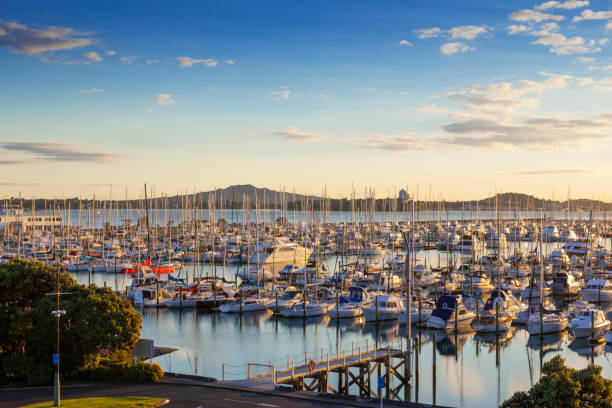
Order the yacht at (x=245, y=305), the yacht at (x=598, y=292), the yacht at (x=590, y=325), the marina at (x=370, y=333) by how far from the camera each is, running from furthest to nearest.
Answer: the yacht at (x=598, y=292) < the yacht at (x=245, y=305) < the yacht at (x=590, y=325) < the marina at (x=370, y=333)

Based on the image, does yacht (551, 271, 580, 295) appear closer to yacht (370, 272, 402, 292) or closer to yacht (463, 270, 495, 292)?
yacht (463, 270, 495, 292)

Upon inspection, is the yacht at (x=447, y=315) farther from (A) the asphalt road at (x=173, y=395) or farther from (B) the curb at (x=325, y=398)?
(A) the asphalt road at (x=173, y=395)

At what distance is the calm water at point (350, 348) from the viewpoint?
1865 inches

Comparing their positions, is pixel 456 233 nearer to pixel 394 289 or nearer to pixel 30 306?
pixel 394 289

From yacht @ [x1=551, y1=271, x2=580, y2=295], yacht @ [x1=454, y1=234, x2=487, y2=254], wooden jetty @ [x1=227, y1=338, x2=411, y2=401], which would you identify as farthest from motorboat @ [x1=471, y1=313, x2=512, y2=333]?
yacht @ [x1=454, y1=234, x2=487, y2=254]

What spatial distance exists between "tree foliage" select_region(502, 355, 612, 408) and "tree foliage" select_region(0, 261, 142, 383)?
23.3 metres

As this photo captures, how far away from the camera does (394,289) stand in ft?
280

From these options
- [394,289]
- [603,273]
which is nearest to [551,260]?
[603,273]

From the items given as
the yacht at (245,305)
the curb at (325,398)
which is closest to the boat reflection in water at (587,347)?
the curb at (325,398)

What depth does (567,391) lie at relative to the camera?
2447cm

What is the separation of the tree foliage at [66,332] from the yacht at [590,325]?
40.7m

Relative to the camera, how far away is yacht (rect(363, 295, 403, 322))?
65688mm

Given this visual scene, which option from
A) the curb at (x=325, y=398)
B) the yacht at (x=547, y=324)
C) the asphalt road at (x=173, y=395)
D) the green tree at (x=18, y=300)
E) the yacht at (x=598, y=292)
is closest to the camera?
the asphalt road at (x=173, y=395)

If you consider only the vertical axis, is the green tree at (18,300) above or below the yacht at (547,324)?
above
